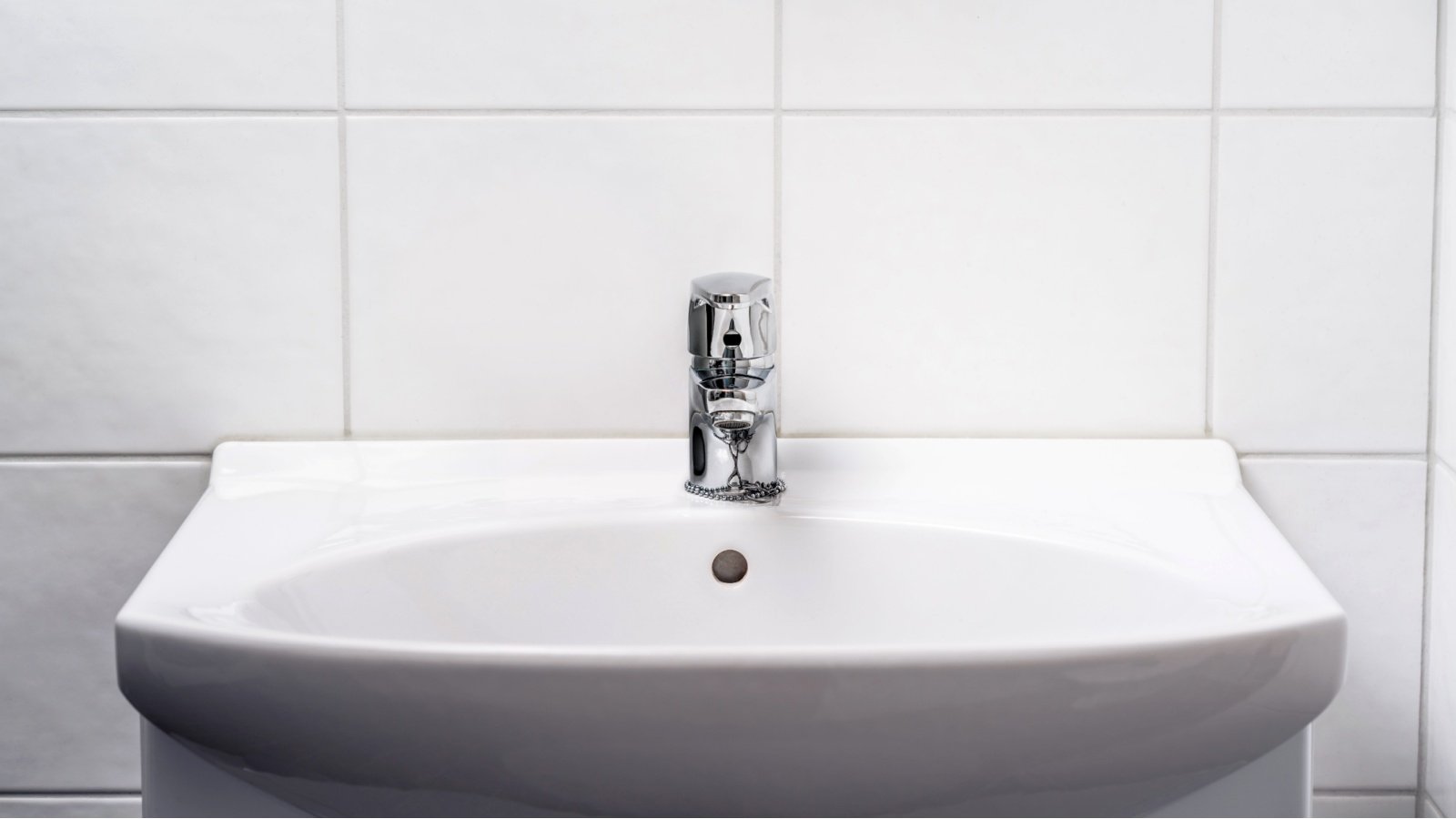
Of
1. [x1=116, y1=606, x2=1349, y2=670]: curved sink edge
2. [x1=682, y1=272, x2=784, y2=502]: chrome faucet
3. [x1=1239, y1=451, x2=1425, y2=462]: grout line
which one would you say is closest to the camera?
[x1=116, y1=606, x2=1349, y2=670]: curved sink edge

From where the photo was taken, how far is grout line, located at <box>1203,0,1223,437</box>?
85 centimetres

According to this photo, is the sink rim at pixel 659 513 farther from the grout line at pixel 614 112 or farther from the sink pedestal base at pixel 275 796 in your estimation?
the grout line at pixel 614 112

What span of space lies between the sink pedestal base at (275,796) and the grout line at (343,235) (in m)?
0.29

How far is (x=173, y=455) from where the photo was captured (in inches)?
35.2

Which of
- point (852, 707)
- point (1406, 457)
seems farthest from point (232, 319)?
point (1406, 457)

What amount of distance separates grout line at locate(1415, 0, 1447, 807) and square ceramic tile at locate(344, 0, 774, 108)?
1.43ft

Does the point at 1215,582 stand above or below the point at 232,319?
below

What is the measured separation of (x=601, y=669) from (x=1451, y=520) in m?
0.62

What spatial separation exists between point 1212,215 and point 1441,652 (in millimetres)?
Answer: 337

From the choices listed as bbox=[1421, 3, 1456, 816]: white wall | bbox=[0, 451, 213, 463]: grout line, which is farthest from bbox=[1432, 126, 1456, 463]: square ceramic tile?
bbox=[0, 451, 213, 463]: grout line

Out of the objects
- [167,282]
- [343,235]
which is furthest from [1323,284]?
[167,282]

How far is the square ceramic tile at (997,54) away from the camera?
849mm

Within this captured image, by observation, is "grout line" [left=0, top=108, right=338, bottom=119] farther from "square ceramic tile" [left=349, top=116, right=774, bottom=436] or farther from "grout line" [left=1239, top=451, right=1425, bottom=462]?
"grout line" [left=1239, top=451, right=1425, bottom=462]

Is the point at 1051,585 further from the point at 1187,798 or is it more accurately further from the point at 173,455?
the point at 173,455
